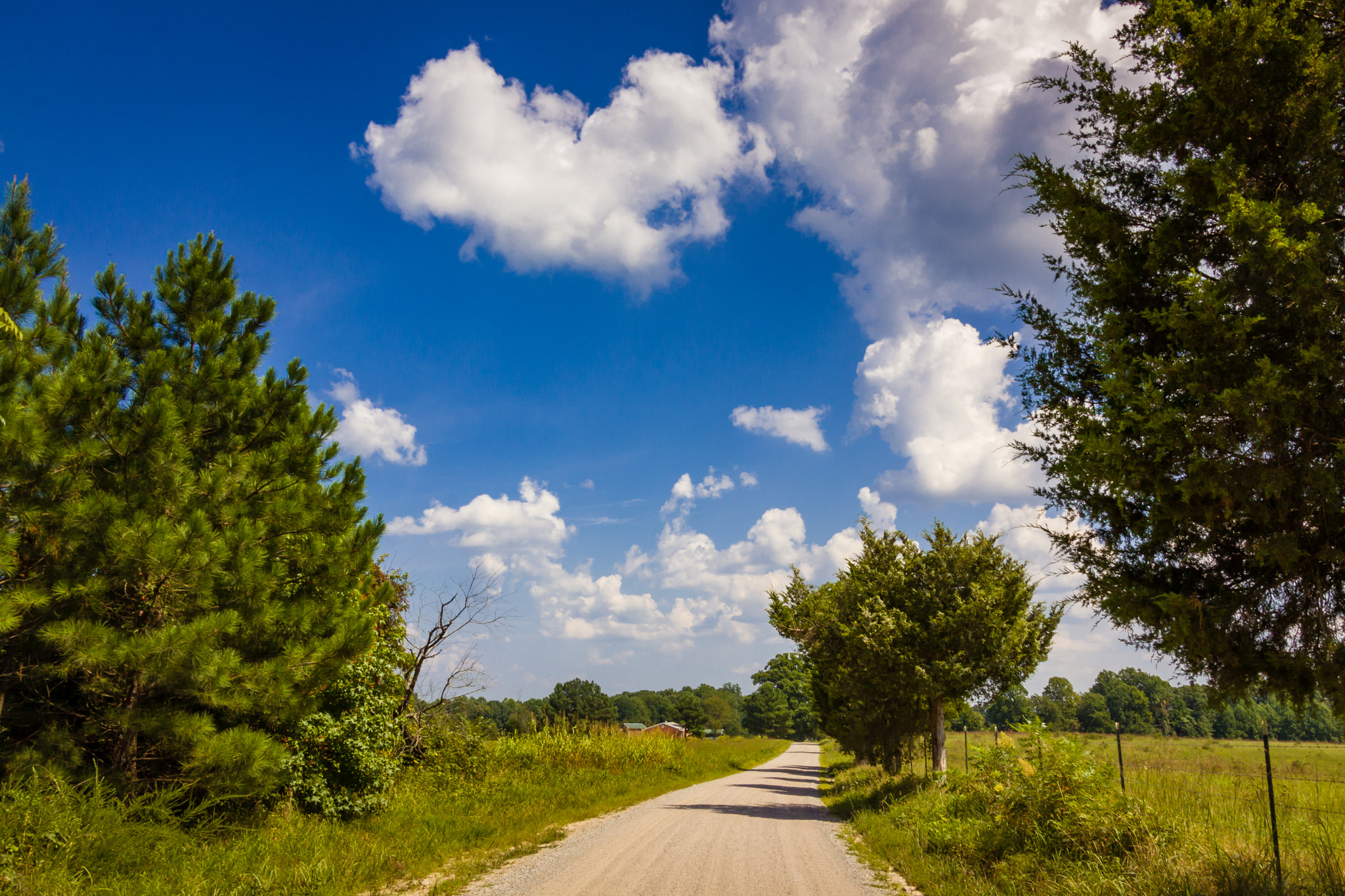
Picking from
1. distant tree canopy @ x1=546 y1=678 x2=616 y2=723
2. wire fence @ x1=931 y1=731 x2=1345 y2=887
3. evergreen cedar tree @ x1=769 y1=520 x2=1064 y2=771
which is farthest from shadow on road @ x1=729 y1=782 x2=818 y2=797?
distant tree canopy @ x1=546 y1=678 x2=616 y2=723

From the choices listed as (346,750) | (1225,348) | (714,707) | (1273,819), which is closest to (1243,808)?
(1273,819)

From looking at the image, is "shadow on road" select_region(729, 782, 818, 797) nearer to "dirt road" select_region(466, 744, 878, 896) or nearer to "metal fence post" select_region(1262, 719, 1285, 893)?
"dirt road" select_region(466, 744, 878, 896)

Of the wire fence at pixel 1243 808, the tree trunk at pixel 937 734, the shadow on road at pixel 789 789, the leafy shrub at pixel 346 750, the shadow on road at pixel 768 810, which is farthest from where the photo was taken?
the shadow on road at pixel 789 789

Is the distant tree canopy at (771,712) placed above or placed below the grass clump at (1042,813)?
below

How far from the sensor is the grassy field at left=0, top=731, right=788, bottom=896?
6.44 metres

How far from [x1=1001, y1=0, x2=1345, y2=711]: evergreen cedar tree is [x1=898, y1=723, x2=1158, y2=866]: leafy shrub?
295 cm

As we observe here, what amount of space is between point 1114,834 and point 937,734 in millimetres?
9685

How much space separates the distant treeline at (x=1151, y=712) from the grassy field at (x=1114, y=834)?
33.9 inches

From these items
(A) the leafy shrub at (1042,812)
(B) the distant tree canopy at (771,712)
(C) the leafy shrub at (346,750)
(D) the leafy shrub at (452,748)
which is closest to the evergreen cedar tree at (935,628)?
(A) the leafy shrub at (1042,812)

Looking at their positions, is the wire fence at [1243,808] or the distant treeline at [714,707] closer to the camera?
the wire fence at [1243,808]

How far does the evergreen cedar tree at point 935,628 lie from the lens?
53.0 ft

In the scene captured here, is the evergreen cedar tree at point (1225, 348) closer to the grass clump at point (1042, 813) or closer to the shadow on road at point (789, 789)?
the grass clump at point (1042, 813)

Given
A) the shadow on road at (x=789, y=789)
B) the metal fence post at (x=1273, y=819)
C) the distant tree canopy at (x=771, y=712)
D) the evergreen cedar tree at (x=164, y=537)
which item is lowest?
the distant tree canopy at (x=771, y=712)

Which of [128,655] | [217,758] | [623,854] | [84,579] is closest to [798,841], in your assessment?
[623,854]
